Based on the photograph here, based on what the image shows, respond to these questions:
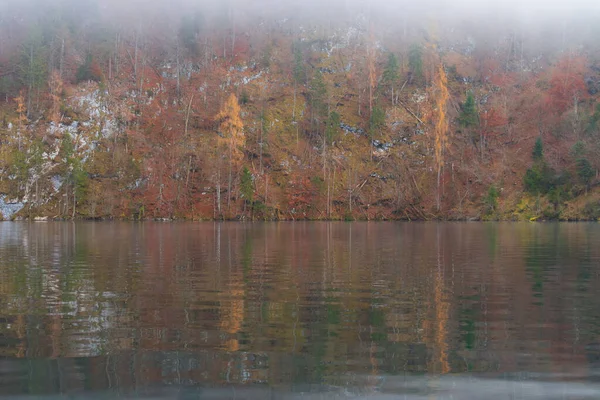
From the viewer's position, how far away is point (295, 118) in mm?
102375

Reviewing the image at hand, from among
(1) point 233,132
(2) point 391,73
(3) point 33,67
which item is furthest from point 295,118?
(3) point 33,67

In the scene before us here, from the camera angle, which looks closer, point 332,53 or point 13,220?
point 13,220

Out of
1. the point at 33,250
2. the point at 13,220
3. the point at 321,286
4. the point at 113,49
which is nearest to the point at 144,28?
the point at 113,49

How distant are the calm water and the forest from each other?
221ft

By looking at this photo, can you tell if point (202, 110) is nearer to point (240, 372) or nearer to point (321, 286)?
point (321, 286)

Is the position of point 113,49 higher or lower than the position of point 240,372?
higher

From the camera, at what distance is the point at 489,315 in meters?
12.3

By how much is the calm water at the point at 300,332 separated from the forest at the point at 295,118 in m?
67.2

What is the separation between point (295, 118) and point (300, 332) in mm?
93510

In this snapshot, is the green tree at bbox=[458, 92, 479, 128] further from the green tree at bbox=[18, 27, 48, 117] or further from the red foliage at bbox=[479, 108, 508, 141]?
the green tree at bbox=[18, 27, 48, 117]

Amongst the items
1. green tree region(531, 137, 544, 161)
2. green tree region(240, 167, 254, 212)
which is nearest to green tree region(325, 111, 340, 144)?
green tree region(240, 167, 254, 212)

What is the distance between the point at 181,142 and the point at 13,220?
1142 inches

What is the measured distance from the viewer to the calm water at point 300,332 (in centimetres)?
757

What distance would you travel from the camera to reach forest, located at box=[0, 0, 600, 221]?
86938 millimetres
